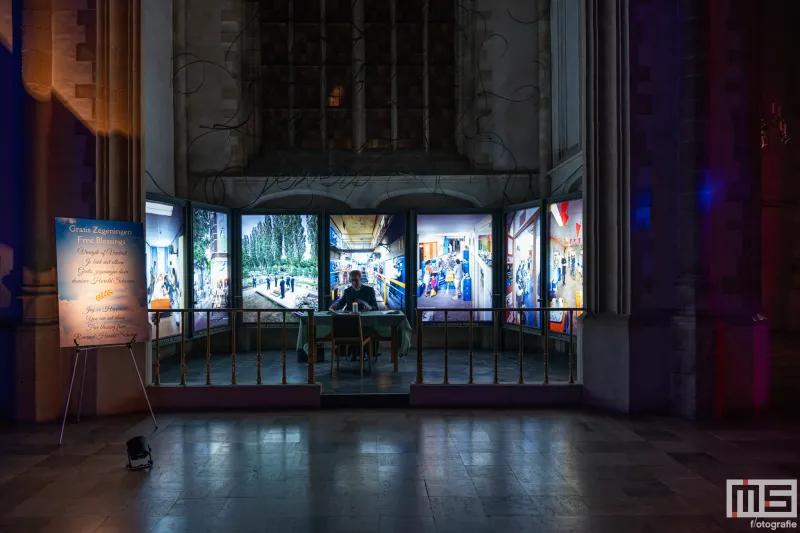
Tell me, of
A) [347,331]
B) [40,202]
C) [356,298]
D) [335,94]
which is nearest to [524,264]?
[356,298]

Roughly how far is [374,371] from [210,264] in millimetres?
3693

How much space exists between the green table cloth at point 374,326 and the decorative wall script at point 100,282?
2709mm

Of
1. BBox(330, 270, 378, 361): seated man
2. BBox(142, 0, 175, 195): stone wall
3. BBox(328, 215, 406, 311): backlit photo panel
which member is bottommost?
BBox(330, 270, 378, 361): seated man

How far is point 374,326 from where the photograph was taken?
8117 millimetres

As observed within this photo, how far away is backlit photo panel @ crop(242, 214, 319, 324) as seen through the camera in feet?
33.7

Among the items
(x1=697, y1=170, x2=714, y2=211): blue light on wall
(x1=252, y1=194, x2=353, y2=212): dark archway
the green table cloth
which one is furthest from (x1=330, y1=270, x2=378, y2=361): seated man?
(x1=697, y1=170, x2=714, y2=211): blue light on wall

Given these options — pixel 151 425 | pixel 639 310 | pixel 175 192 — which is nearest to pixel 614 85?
pixel 639 310

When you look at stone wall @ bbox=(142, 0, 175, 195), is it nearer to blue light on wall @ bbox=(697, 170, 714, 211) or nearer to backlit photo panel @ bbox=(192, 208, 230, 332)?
backlit photo panel @ bbox=(192, 208, 230, 332)

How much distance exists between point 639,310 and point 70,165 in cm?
616

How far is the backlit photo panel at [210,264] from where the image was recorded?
9383 mm

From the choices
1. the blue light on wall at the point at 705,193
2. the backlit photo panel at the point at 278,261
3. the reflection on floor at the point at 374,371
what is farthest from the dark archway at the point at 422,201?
the blue light on wall at the point at 705,193

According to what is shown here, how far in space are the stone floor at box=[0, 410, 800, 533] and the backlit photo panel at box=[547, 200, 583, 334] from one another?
2816 mm

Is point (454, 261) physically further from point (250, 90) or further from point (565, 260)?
point (250, 90)

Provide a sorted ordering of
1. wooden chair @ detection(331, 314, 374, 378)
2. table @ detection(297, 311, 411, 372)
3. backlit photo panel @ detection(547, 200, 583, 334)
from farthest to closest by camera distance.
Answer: backlit photo panel @ detection(547, 200, 583, 334) → table @ detection(297, 311, 411, 372) → wooden chair @ detection(331, 314, 374, 378)
